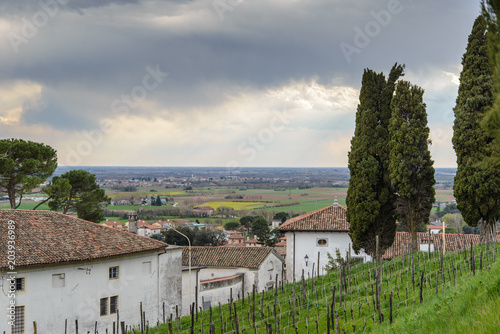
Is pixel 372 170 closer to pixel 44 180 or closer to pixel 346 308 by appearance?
pixel 346 308

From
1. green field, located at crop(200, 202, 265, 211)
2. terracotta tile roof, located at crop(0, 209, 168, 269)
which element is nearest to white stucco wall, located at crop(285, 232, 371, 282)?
terracotta tile roof, located at crop(0, 209, 168, 269)

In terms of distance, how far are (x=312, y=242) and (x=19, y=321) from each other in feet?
62.7

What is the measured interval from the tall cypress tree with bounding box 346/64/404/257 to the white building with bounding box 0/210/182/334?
406 inches

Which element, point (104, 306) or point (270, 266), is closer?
point (104, 306)

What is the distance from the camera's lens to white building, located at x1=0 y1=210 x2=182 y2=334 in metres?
18.7

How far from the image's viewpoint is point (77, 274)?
822 inches

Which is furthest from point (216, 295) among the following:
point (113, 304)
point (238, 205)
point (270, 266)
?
point (238, 205)

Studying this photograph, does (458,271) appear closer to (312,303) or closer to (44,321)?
(312,303)

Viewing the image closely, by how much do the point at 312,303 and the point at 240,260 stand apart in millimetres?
20381

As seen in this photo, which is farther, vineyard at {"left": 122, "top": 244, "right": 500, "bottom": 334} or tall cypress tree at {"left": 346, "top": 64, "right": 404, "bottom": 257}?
tall cypress tree at {"left": 346, "top": 64, "right": 404, "bottom": 257}

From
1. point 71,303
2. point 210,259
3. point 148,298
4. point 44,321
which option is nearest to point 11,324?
point 44,321

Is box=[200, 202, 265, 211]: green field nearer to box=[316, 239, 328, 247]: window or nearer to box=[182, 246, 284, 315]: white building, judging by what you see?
box=[182, 246, 284, 315]: white building

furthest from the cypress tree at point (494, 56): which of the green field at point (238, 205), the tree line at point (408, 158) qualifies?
the green field at point (238, 205)

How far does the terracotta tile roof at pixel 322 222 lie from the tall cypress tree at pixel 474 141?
11081 millimetres
